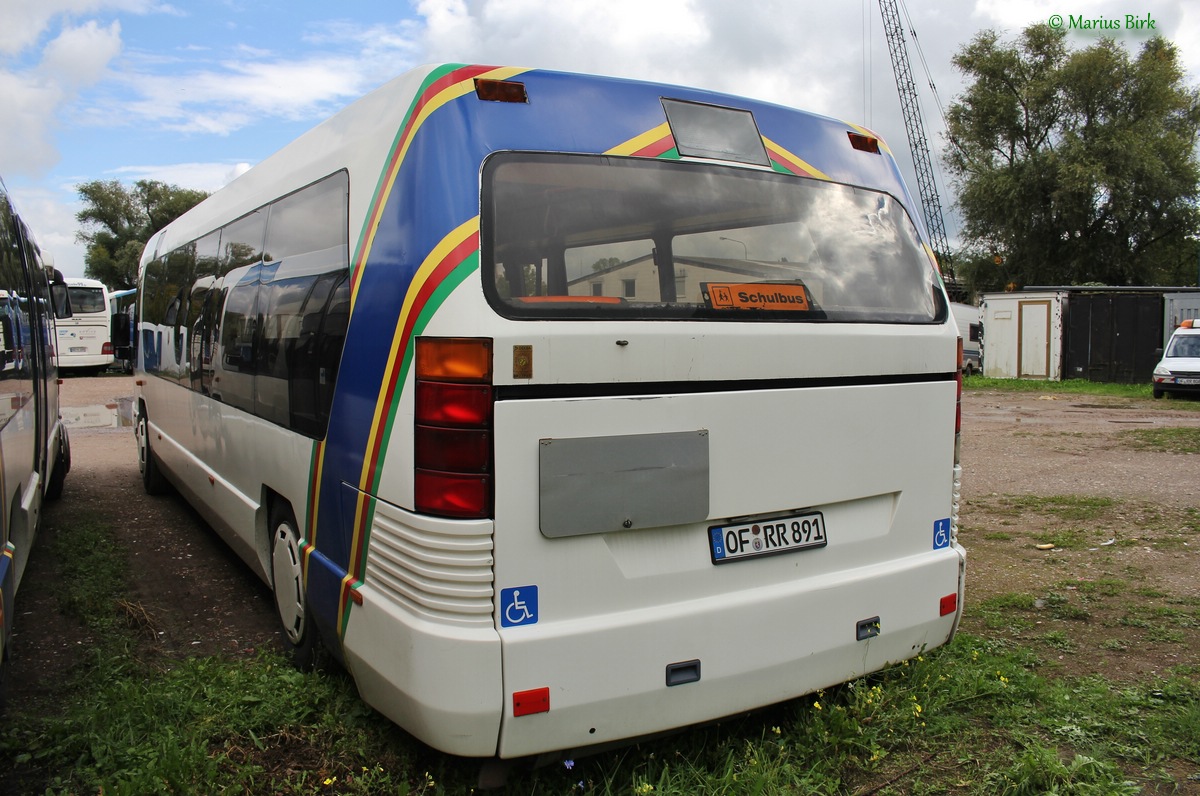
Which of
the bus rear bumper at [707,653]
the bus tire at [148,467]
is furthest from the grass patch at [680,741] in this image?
the bus tire at [148,467]

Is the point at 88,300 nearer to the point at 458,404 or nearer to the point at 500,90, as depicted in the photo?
the point at 500,90

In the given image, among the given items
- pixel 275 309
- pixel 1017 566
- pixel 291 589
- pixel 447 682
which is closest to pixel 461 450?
pixel 447 682

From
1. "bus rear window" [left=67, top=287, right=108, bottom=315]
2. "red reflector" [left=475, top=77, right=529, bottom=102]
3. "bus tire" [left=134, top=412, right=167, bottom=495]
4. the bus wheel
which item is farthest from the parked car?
"bus rear window" [left=67, top=287, right=108, bottom=315]

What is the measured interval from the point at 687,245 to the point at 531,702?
164 cm

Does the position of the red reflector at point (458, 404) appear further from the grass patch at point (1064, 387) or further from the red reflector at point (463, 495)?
the grass patch at point (1064, 387)

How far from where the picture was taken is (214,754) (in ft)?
11.2

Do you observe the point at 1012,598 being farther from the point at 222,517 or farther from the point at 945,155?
the point at 945,155

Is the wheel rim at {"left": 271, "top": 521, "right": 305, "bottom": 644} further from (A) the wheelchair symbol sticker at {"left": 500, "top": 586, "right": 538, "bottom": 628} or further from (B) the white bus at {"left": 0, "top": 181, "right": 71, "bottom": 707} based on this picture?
(A) the wheelchair symbol sticker at {"left": 500, "top": 586, "right": 538, "bottom": 628}

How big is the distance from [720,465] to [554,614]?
2.54ft

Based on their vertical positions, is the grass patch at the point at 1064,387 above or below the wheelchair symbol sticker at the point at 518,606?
below

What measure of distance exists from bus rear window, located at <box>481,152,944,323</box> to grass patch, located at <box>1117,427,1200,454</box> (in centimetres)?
1045

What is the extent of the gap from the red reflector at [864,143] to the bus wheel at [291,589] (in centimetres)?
297

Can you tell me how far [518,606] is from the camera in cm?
285

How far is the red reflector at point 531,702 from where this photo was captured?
2834 millimetres
